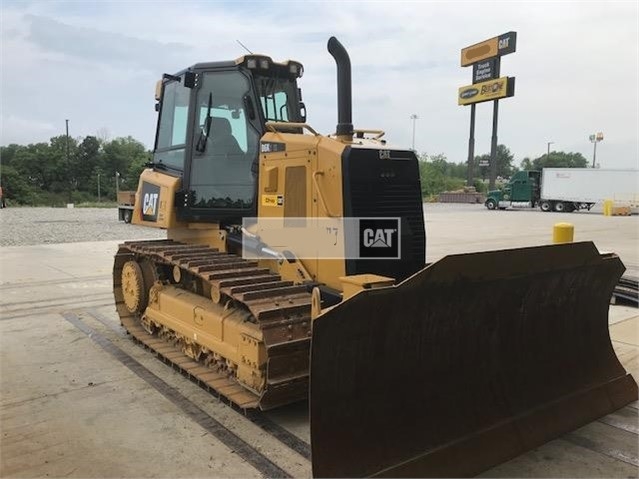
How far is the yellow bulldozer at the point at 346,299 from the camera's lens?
3.20m

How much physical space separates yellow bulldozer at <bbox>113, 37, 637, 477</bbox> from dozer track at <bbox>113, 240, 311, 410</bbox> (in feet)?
0.06

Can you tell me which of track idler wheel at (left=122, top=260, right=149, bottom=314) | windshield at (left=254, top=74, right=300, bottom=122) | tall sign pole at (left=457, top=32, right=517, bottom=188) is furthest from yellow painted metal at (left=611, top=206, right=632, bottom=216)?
track idler wheel at (left=122, top=260, right=149, bottom=314)

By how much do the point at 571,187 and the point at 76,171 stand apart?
70.9 meters

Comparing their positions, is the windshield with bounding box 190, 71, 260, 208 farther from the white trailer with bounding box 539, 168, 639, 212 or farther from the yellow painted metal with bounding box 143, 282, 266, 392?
the white trailer with bounding box 539, 168, 639, 212

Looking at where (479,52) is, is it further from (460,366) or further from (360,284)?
(360,284)

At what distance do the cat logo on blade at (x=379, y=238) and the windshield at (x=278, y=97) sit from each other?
1584 mm

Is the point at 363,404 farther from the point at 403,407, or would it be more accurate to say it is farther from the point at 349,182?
the point at 349,182

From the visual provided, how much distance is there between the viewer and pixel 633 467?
135 inches

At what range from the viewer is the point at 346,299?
3092 mm

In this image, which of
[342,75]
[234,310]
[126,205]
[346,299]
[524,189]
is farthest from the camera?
[524,189]

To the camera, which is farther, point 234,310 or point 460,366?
point 234,310

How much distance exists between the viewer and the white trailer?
33344mm

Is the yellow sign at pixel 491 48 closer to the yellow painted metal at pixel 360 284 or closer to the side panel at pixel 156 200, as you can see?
the side panel at pixel 156 200

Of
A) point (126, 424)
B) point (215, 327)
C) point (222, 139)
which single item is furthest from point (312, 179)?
point (126, 424)
